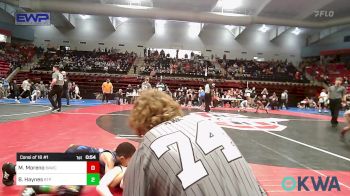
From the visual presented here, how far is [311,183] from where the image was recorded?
3.79m

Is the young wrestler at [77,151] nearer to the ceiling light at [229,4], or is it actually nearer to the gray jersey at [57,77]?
the gray jersey at [57,77]

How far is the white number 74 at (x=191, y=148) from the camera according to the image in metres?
1.14

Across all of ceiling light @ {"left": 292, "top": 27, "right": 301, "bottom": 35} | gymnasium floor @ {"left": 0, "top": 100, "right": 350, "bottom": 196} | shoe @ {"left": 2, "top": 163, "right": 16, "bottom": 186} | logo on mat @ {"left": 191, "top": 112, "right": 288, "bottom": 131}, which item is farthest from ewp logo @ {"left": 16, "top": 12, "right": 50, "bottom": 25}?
ceiling light @ {"left": 292, "top": 27, "right": 301, "bottom": 35}

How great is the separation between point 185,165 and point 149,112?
0.28m

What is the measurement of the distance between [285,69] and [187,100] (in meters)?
15.3

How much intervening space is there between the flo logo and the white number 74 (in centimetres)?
259

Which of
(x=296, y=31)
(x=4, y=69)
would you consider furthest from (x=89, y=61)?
(x=296, y=31)

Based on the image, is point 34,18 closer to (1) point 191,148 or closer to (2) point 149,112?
(2) point 149,112

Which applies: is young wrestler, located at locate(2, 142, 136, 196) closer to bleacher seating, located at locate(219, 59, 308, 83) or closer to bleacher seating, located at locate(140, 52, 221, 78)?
bleacher seating, located at locate(140, 52, 221, 78)

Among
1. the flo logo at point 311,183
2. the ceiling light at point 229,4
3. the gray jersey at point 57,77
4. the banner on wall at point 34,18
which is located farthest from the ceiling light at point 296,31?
the flo logo at point 311,183

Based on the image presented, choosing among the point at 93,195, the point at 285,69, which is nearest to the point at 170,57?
the point at 285,69

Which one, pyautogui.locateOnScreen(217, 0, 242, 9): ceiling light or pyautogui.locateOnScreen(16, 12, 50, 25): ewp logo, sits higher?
pyautogui.locateOnScreen(217, 0, 242, 9): ceiling light

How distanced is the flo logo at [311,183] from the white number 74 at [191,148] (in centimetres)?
259

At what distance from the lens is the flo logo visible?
11.8ft
